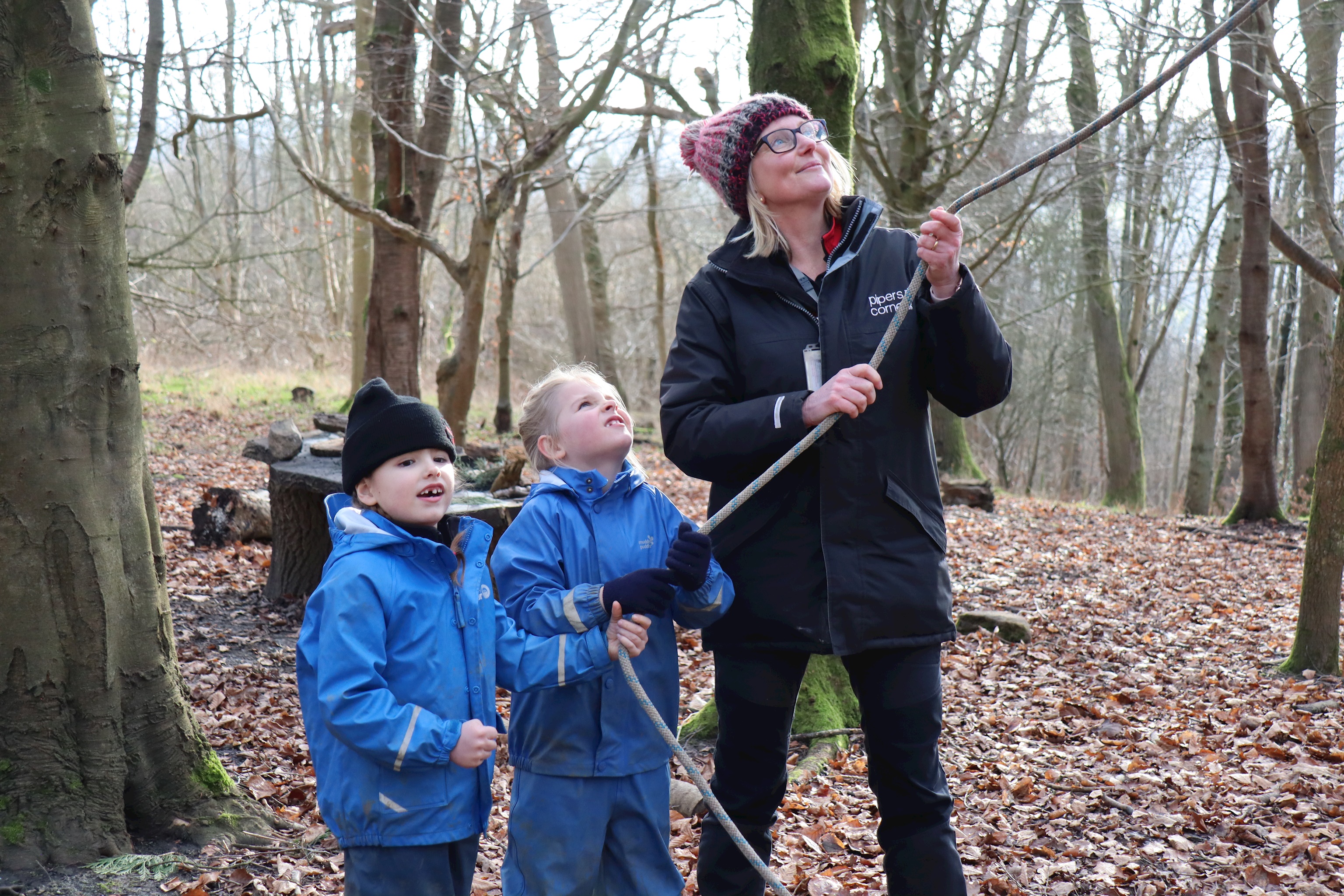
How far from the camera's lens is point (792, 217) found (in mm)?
2557

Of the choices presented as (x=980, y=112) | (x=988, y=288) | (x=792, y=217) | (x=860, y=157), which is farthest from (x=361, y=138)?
(x=792, y=217)

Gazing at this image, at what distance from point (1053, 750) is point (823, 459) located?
2.69 meters

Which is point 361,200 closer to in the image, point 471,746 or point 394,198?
point 394,198

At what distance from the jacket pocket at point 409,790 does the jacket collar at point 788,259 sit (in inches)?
52.2

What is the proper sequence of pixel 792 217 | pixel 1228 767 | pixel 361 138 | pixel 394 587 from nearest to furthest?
pixel 394 587 → pixel 792 217 → pixel 1228 767 → pixel 361 138

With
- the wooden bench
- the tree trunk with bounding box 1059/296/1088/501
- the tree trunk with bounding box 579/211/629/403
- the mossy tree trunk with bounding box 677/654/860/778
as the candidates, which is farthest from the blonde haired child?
the tree trunk with bounding box 1059/296/1088/501

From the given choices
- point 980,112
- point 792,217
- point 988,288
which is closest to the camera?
point 792,217

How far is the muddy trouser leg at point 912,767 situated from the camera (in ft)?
7.59

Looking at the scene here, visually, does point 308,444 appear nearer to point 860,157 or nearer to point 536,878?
point 536,878

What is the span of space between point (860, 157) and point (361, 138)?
7.37 metres

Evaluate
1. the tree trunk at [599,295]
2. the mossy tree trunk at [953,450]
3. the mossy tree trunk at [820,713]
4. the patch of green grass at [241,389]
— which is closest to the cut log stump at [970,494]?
the mossy tree trunk at [953,450]

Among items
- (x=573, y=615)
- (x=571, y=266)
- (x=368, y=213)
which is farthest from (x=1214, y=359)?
(x=573, y=615)

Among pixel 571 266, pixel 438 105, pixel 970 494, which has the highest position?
pixel 438 105

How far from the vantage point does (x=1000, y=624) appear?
6.19 meters
